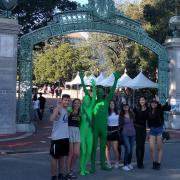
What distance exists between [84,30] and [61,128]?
11.3 metres

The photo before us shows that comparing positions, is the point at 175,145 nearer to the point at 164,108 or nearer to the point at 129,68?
the point at 164,108

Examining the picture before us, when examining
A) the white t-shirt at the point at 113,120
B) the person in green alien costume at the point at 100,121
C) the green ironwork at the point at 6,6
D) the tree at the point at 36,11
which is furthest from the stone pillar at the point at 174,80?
the person in green alien costume at the point at 100,121

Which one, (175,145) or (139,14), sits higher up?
(139,14)

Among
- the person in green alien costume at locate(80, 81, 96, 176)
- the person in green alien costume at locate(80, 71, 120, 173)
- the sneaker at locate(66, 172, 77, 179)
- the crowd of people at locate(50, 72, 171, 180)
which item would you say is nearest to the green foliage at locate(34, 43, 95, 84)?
the crowd of people at locate(50, 72, 171, 180)

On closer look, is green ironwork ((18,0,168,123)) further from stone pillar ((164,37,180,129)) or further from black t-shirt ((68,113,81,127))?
black t-shirt ((68,113,81,127))

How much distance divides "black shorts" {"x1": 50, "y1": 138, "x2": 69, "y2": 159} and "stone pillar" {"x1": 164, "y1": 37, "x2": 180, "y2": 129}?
12541 millimetres

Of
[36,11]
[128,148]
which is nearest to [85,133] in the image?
[128,148]

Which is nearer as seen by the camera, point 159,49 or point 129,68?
point 159,49

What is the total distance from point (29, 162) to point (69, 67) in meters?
55.9

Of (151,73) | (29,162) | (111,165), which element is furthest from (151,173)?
(151,73)

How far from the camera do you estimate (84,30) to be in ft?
62.2

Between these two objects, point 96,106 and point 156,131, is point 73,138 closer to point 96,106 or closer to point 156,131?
point 96,106

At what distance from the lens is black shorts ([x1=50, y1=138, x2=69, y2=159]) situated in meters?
8.08

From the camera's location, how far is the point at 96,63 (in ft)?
195
